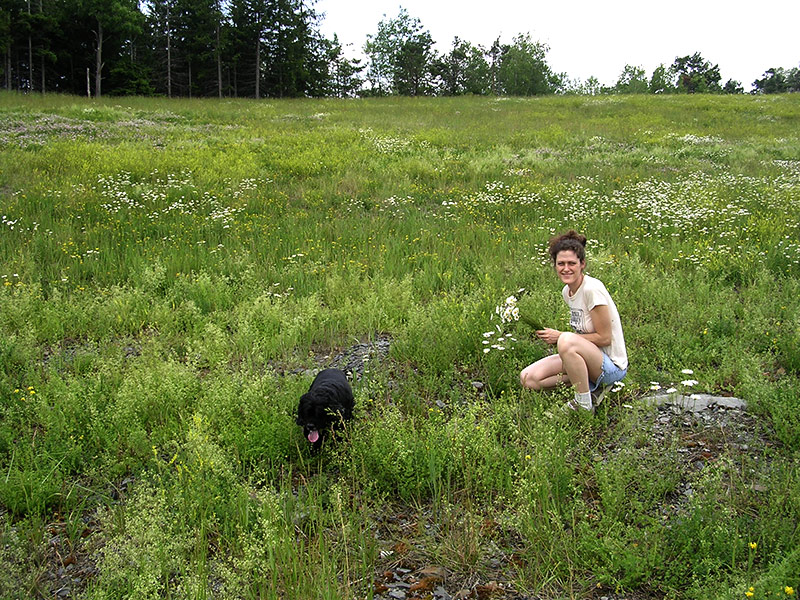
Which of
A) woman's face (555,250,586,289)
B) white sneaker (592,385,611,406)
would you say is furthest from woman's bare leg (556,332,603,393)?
woman's face (555,250,586,289)

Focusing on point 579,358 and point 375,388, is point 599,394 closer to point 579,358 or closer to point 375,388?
point 579,358

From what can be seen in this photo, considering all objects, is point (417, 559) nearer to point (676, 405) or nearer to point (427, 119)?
point (676, 405)

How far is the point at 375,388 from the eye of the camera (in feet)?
15.6

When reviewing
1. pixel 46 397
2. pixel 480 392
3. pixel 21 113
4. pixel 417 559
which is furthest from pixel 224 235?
pixel 21 113

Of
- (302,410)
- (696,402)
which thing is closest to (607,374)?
(696,402)

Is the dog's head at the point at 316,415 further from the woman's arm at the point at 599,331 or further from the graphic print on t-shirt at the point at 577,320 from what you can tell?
the graphic print on t-shirt at the point at 577,320

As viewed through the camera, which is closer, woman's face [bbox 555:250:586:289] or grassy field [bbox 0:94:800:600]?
grassy field [bbox 0:94:800:600]

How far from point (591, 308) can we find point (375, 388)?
1.92 meters

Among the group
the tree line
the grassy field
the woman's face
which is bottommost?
the grassy field

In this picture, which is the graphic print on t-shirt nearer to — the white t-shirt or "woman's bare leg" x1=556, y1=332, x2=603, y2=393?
the white t-shirt

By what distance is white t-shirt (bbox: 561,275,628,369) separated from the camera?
4.36m

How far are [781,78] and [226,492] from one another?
111506mm

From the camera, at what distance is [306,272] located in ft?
25.0

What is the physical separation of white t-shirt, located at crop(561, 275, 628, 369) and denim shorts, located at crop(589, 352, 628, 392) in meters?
0.05
